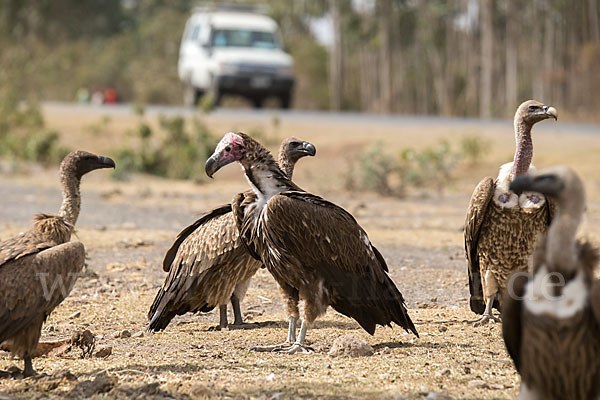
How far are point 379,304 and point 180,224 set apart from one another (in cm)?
669

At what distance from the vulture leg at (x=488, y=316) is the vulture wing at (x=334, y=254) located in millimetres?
925

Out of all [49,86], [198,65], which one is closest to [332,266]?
[198,65]

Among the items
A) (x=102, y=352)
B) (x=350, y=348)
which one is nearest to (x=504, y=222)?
(x=350, y=348)

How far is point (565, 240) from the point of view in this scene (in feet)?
13.5

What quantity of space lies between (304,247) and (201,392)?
1.28 meters

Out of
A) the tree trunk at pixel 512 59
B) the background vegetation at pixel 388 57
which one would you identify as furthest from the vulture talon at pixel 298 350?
the tree trunk at pixel 512 59

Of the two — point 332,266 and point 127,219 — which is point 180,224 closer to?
point 127,219

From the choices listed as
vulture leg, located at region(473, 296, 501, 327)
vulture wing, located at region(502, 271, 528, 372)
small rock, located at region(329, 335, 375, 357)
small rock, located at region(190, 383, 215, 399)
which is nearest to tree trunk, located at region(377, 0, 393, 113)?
vulture leg, located at region(473, 296, 501, 327)

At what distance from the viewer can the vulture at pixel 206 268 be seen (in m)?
6.61

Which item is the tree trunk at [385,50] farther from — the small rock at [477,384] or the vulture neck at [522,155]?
the small rock at [477,384]

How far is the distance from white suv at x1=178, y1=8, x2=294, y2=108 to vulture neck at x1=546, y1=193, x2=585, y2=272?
A: 21354 millimetres

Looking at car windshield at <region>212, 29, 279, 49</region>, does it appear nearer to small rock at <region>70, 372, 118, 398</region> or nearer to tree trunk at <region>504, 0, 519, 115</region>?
tree trunk at <region>504, 0, 519, 115</region>

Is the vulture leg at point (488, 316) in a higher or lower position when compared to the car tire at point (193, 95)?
lower

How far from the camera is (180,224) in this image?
40.7 ft
